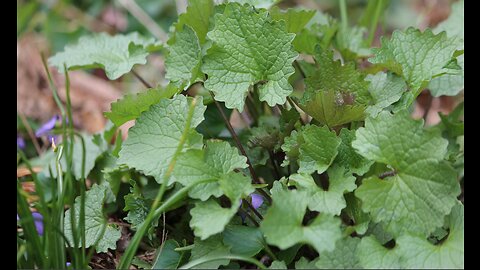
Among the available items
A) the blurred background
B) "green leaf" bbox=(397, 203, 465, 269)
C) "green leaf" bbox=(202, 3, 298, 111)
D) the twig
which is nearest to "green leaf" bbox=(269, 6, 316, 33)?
"green leaf" bbox=(202, 3, 298, 111)

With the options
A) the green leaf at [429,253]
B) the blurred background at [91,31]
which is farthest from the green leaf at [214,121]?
A: the blurred background at [91,31]

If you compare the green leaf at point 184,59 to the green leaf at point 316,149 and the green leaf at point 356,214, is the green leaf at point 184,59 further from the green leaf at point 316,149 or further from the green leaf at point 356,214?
the green leaf at point 356,214

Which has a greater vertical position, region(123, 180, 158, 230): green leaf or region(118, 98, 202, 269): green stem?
region(118, 98, 202, 269): green stem

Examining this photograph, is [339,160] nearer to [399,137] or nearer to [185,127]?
[399,137]

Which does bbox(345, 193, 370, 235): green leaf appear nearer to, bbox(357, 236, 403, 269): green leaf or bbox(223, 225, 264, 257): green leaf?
bbox(357, 236, 403, 269): green leaf

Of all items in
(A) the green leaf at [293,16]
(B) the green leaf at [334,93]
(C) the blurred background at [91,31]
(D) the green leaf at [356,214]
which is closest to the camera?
(D) the green leaf at [356,214]

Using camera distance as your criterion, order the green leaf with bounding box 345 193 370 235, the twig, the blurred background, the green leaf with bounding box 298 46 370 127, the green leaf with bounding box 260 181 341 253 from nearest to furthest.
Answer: the green leaf with bounding box 260 181 341 253, the green leaf with bounding box 345 193 370 235, the green leaf with bounding box 298 46 370 127, the blurred background, the twig
